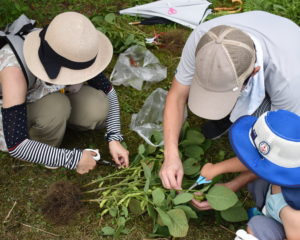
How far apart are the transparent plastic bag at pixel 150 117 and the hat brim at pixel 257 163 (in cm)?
75

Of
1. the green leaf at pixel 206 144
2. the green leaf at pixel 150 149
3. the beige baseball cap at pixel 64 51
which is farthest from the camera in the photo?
the green leaf at pixel 206 144

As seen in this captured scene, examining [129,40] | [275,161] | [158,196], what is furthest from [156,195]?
[129,40]

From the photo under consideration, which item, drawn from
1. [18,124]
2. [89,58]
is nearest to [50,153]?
[18,124]

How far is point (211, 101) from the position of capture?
1569 mm

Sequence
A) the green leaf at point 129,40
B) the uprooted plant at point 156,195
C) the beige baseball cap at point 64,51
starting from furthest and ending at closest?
the green leaf at point 129,40 → the uprooted plant at point 156,195 → the beige baseball cap at point 64,51

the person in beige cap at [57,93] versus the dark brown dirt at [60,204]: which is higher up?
the person in beige cap at [57,93]

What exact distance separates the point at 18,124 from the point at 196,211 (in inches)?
35.4

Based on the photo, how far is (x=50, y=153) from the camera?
1.84 m

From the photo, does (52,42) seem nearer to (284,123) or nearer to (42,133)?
(42,133)

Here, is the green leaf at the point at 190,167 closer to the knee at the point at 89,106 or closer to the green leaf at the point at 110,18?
the knee at the point at 89,106

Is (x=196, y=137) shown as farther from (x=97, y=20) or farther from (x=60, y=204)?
(x=97, y=20)

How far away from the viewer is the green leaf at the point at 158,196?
179 cm

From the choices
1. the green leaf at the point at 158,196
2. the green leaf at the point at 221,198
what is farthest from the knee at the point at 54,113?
the green leaf at the point at 221,198

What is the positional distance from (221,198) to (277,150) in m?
0.43
